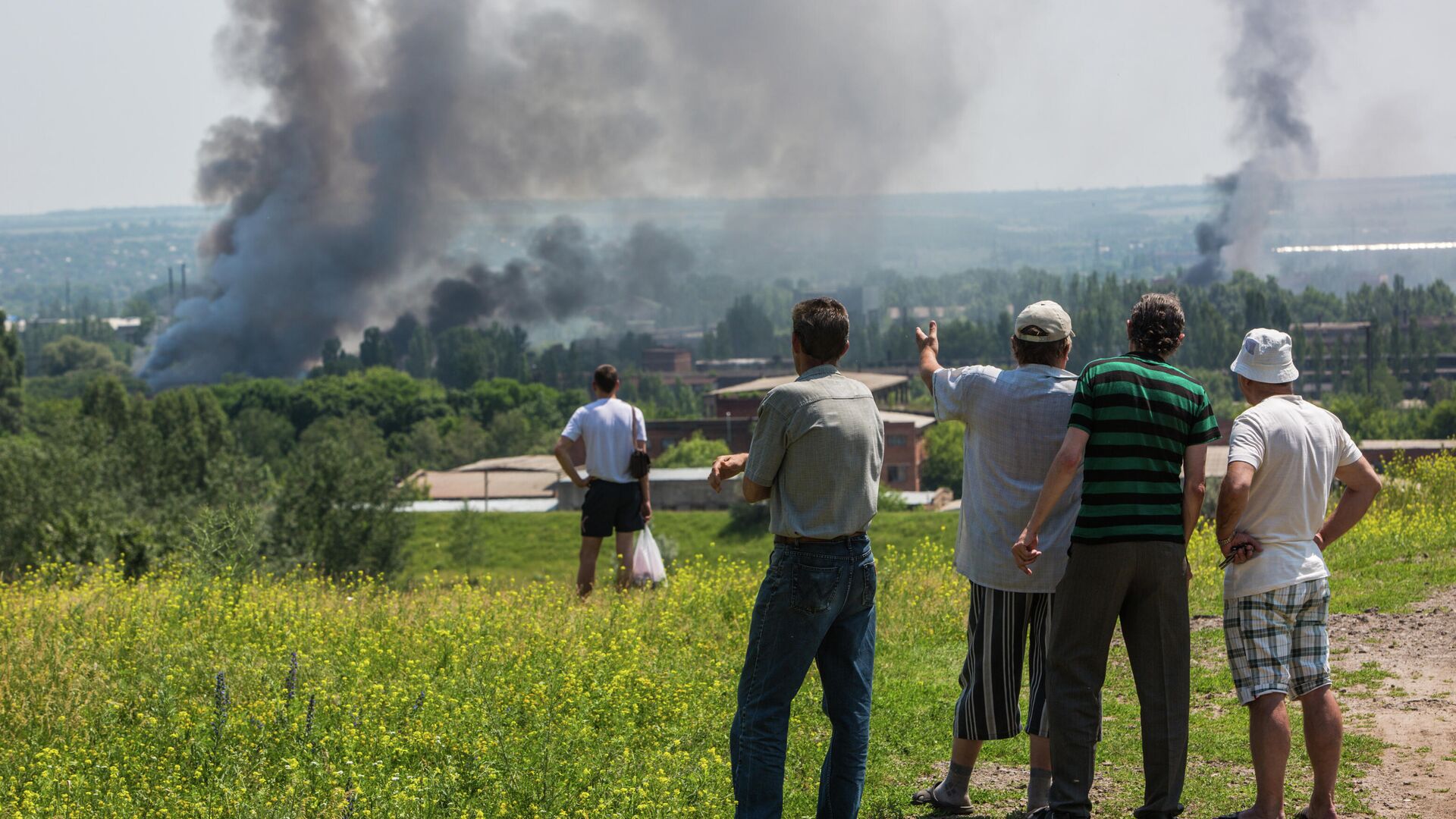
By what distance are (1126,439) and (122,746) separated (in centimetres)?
437

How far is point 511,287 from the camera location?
193625 mm

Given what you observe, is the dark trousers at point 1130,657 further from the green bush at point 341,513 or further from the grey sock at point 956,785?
A: the green bush at point 341,513

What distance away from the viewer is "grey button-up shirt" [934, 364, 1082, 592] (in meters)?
5.02

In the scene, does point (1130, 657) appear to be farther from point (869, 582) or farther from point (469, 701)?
point (469, 701)

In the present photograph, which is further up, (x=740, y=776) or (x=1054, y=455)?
(x=1054, y=455)

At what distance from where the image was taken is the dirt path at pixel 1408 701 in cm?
516

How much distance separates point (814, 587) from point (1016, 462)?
99cm

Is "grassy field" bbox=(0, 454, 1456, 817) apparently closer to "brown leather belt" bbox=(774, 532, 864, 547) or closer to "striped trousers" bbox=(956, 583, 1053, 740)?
"striped trousers" bbox=(956, 583, 1053, 740)

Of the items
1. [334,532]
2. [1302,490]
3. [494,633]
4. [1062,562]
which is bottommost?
[334,532]

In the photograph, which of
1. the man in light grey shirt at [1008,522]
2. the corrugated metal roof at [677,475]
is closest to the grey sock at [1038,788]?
the man in light grey shirt at [1008,522]

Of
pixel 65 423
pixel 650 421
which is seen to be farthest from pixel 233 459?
pixel 650 421

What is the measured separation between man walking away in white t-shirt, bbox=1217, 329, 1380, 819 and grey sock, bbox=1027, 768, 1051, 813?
65 cm

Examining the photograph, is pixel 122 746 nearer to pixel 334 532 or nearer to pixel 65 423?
pixel 334 532

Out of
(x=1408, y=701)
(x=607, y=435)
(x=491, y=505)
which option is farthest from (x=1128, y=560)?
(x=491, y=505)
